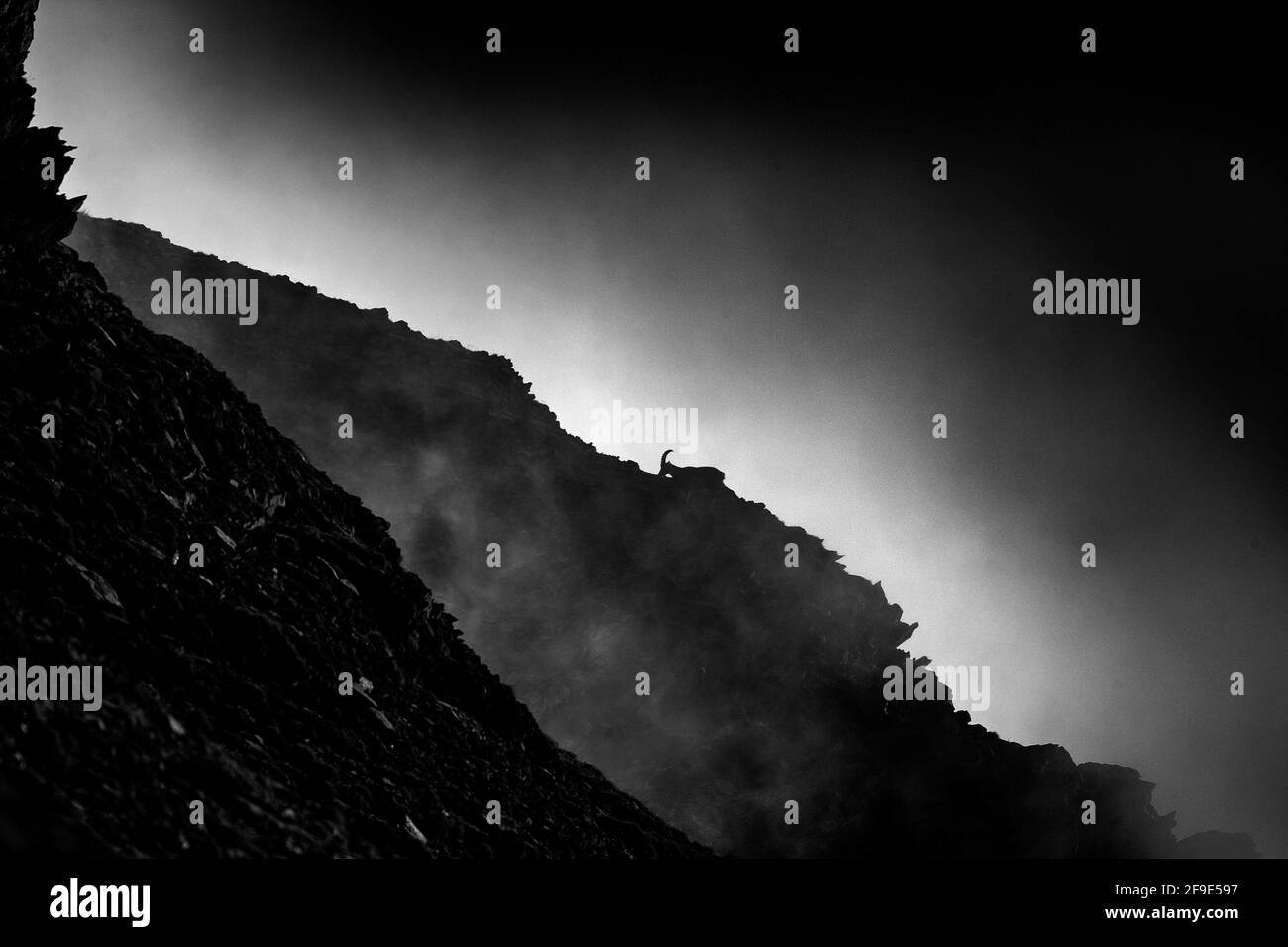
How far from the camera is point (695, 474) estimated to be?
336 ft

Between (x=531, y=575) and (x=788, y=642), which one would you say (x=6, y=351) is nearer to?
(x=531, y=575)

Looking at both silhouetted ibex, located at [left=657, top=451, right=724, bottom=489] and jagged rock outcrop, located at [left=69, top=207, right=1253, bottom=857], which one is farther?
silhouetted ibex, located at [left=657, top=451, right=724, bottom=489]

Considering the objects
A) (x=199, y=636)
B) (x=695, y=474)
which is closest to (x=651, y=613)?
(x=695, y=474)

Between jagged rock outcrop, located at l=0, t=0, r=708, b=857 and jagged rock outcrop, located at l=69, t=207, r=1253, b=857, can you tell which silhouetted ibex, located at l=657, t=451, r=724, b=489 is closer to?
jagged rock outcrop, located at l=69, t=207, r=1253, b=857

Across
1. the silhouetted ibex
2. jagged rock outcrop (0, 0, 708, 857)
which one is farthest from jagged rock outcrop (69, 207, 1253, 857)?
jagged rock outcrop (0, 0, 708, 857)

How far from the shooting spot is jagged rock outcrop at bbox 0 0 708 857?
1120 centimetres

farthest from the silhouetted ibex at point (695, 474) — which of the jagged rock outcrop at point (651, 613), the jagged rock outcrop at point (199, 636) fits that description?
the jagged rock outcrop at point (199, 636)

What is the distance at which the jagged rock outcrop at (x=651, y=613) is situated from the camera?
80.2m

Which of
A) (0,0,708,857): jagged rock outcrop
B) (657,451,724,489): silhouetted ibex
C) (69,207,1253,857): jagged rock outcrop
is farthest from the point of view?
(657,451,724,489): silhouetted ibex

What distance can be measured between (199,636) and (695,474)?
86.9 metres

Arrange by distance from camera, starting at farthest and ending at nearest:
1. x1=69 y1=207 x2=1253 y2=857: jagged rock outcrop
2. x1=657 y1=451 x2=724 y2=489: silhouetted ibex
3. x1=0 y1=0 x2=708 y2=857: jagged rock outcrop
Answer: x1=657 y1=451 x2=724 y2=489: silhouetted ibex < x1=69 y1=207 x2=1253 y2=857: jagged rock outcrop < x1=0 y1=0 x2=708 y2=857: jagged rock outcrop

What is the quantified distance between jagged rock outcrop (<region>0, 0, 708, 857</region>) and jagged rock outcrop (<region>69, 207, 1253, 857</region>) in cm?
5105

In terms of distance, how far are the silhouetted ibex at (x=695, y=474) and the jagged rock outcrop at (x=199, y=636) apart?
70.3 m
